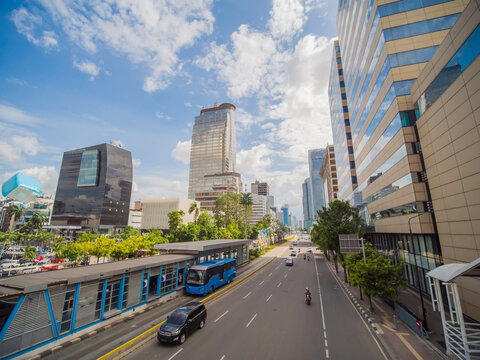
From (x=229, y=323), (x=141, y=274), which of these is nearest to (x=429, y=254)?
(x=229, y=323)

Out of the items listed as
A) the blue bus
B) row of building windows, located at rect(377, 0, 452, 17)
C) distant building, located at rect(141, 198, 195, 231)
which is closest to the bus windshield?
the blue bus

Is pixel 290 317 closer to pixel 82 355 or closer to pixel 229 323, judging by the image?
pixel 229 323

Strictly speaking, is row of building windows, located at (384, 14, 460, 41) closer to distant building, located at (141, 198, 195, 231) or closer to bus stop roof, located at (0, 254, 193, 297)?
bus stop roof, located at (0, 254, 193, 297)

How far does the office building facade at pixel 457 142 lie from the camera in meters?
15.3

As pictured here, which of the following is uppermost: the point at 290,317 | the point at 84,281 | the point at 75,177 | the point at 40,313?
the point at 75,177

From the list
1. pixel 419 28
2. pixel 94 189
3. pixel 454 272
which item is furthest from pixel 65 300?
pixel 94 189

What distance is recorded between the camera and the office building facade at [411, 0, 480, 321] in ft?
50.3

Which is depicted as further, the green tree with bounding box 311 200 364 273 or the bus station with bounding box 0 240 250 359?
the green tree with bounding box 311 200 364 273

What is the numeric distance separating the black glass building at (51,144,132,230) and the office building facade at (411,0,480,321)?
117 meters

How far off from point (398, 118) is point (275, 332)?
86.2 feet

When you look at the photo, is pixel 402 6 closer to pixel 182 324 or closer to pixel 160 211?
pixel 182 324

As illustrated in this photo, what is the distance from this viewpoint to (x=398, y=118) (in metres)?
25.2

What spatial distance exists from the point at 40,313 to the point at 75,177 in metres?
122

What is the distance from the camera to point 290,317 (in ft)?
60.3
